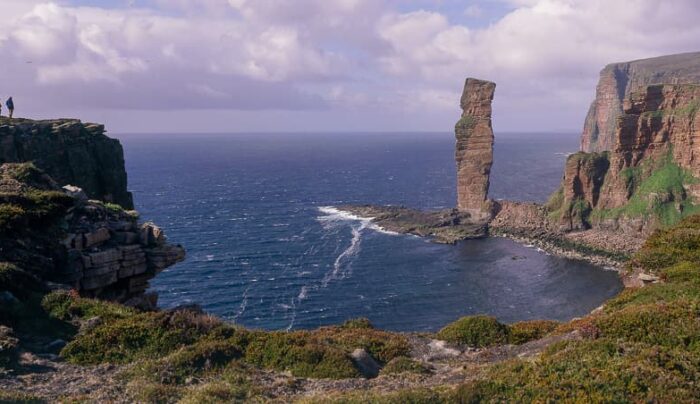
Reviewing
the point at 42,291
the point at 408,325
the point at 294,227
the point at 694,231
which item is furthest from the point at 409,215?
the point at 42,291

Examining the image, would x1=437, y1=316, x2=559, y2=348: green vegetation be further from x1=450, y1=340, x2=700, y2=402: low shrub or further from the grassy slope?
x1=450, y1=340, x2=700, y2=402: low shrub

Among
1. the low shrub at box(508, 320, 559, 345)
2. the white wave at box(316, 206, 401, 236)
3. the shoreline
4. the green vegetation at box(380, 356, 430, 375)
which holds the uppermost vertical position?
the green vegetation at box(380, 356, 430, 375)

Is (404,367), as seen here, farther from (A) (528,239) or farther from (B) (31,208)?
(A) (528,239)

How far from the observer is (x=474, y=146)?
149125 millimetres

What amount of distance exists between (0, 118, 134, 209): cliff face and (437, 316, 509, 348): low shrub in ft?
116

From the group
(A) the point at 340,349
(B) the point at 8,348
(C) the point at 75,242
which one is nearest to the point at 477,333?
(A) the point at 340,349

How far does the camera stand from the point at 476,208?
144 m

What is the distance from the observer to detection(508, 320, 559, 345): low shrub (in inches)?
905

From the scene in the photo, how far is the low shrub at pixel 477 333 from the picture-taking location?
22.7 metres

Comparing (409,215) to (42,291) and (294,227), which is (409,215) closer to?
(294,227)

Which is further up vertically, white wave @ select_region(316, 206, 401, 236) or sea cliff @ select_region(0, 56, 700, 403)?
sea cliff @ select_region(0, 56, 700, 403)

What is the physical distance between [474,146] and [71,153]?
117 metres

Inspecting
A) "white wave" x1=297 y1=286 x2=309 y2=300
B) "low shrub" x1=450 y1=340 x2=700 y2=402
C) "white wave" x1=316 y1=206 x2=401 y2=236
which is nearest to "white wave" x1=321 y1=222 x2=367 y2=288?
"white wave" x1=297 y1=286 x2=309 y2=300

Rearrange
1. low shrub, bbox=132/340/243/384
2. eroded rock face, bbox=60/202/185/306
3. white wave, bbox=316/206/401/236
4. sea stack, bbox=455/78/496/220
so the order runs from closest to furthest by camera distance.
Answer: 1. low shrub, bbox=132/340/243/384
2. eroded rock face, bbox=60/202/185/306
3. white wave, bbox=316/206/401/236
4. sea stack, bbox=455/78/496/220
